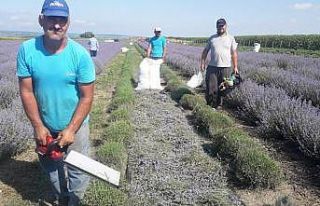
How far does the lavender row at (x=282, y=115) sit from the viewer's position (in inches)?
191

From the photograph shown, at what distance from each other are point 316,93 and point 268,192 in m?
4.12

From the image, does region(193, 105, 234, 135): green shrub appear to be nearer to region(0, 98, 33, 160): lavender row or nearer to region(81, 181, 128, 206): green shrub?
region(0, 98, 33, 160): lavender row

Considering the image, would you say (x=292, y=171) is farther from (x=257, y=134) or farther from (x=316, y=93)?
(x=316, y=93)

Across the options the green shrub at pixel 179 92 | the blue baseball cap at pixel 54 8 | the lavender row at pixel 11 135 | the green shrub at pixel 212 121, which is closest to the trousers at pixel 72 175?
the blue baseball cap at pixel 54 8

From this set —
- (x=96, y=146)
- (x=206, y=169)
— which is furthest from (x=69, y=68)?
(x=96, y=146)

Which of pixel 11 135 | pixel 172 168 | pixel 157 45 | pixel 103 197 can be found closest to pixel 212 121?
pixel 172 168

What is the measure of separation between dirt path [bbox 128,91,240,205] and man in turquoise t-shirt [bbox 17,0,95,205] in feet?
3.47

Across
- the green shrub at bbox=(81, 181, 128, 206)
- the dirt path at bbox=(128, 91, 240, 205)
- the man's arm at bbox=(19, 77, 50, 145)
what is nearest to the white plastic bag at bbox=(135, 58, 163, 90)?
the dirt path at bbox=(128, 91, 240, 205)

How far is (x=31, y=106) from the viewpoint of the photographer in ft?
9.41

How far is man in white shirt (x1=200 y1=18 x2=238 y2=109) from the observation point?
7531 mm

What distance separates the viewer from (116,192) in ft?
11.2

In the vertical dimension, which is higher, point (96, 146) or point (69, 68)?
point (69, 68)

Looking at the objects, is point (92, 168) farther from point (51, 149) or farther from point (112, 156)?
point (112, 156)

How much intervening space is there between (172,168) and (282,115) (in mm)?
2079
